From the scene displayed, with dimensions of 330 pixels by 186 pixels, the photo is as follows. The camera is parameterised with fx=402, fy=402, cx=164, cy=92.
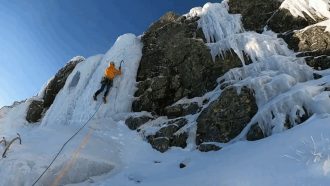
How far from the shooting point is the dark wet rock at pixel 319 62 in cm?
1570

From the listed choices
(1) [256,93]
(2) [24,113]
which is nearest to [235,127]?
(1) [256,93]

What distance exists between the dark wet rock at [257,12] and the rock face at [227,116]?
24.5 feet

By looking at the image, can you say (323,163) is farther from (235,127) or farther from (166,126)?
(166,126)

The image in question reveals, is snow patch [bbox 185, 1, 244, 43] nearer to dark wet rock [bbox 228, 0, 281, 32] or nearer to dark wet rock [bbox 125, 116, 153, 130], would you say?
dark wet rock [bbox 228, 0, 281, 32]

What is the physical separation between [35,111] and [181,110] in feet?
34.3

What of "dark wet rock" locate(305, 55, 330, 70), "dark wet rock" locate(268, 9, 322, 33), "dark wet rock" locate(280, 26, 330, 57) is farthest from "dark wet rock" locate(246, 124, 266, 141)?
"dark wet rock" locate(268, 9, 322, 33)

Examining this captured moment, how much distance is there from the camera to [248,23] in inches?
840

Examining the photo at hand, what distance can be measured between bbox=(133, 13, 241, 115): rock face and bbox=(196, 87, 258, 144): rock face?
339 cm

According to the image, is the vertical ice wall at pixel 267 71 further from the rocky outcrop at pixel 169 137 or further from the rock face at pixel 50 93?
the rock face at pixel 50 93

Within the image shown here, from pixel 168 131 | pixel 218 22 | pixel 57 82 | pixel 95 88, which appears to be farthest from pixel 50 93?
pixel 168 131

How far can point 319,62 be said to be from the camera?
52.1 feet

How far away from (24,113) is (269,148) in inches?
700

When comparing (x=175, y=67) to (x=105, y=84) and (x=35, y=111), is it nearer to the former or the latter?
(x=105, y=84)

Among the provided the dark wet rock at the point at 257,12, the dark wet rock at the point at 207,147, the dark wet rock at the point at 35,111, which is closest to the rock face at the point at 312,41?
the dark wet rock at the point at 257,12
